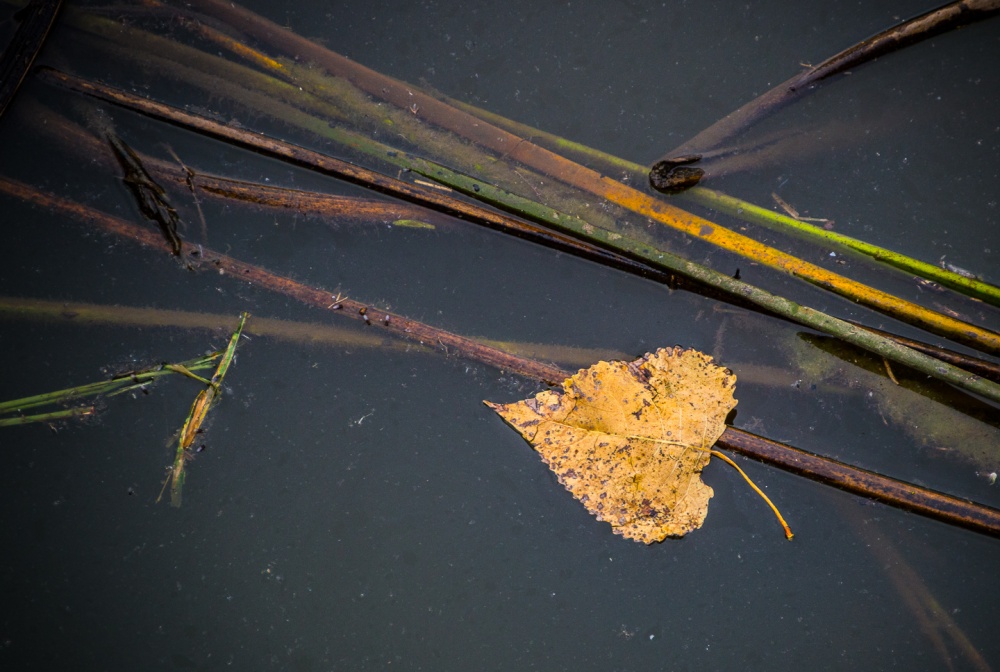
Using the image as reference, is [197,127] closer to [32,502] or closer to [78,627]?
[32,502]

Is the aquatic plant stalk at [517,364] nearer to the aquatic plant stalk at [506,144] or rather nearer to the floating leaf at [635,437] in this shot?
the floating leaf at [635,437]

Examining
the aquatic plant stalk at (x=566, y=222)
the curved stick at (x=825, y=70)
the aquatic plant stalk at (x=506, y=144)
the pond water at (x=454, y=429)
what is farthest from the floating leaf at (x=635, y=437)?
the curved stick at (x=825, y=70)

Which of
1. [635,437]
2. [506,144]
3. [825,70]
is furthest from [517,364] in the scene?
[825,70]

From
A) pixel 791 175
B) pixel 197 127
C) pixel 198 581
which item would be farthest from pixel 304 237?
pixel 791 175

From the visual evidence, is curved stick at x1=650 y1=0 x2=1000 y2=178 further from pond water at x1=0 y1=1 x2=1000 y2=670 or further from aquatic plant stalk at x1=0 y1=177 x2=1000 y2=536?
aquatic plant stalk at x1=0 y1=177 x2=1000 y2=536

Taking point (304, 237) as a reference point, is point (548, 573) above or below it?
below

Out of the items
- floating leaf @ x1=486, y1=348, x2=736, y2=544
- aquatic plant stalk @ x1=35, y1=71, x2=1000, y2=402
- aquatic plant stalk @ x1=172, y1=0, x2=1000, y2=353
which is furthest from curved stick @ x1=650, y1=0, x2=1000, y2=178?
floating leaf @ x1=486, y1=348, x2=736, y2=544
